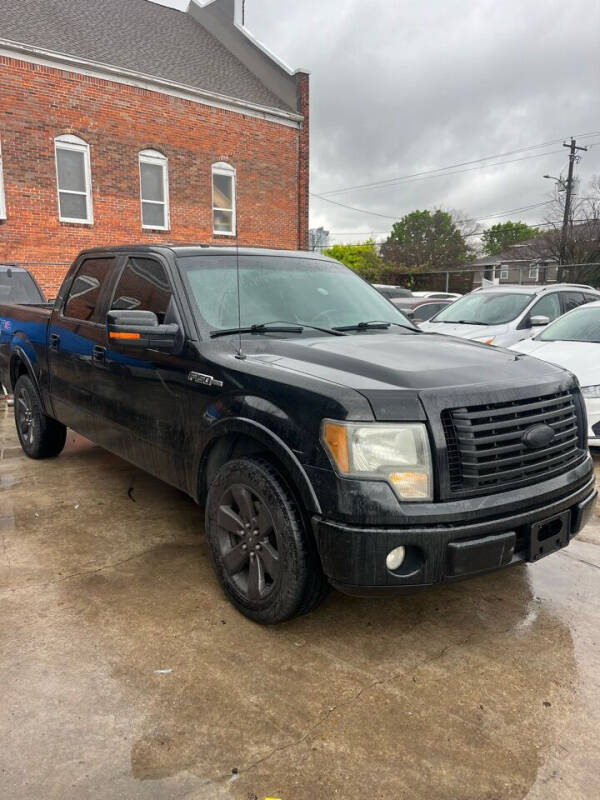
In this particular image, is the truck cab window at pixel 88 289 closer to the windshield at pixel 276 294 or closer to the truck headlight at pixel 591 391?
the windshield at pixel 276 294

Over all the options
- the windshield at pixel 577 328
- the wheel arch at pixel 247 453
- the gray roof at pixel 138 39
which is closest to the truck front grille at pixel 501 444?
the wheel arch at pixel 247 453

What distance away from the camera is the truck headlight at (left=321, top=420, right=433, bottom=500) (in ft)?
8.07

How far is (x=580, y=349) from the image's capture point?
653 centimetres

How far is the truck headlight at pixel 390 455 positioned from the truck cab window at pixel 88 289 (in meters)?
2.55

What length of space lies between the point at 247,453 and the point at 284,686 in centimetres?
104

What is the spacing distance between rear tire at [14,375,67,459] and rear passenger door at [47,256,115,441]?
508 mm

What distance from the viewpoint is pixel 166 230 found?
58.0 ft

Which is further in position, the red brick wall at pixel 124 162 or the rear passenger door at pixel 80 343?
the red brick wall at pixel 124 162

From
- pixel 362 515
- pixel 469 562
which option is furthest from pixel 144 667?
pixel 469 562

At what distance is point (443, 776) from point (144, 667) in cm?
130

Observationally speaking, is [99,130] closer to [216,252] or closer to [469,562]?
[216,252]

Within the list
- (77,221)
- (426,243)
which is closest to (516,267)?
(426,243)

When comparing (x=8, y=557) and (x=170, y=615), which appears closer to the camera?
(x=170, y=615)

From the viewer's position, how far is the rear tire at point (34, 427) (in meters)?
5.51
